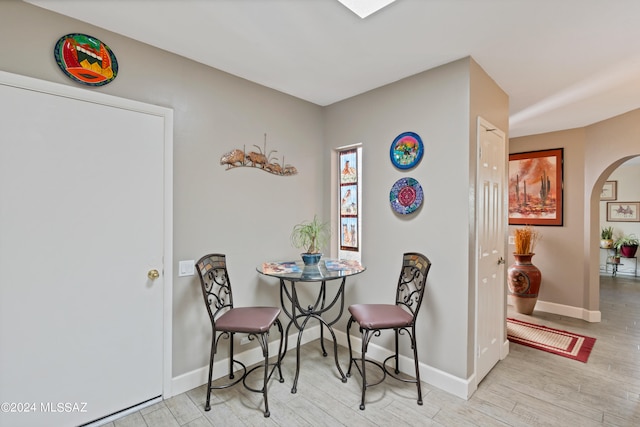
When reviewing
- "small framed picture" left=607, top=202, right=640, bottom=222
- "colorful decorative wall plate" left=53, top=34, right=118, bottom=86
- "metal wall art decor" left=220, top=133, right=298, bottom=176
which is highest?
"colorful decorative wall plate" left=53, top=34, right=118, bottom=86

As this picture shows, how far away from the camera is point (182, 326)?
91.3 inches

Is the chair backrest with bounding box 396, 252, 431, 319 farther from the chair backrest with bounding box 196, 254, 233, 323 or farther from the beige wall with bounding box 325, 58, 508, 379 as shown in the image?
the chair backrest with bounding box 196, 254, 233, 323

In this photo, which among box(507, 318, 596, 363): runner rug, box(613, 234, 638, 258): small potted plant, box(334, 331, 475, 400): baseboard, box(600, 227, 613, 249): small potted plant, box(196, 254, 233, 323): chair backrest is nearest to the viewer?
box(334, 331, 475, 400): baseboard

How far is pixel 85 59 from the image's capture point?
6.17 feet

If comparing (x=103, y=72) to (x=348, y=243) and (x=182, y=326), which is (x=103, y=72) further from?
(x=348, y=243)

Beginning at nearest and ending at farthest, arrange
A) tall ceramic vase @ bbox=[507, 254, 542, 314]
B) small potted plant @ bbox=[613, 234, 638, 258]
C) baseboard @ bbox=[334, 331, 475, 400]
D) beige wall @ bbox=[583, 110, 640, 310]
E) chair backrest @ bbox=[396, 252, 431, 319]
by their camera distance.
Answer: baseboard @ bbox=[334, 331, 475, 400]
chair backrest @ bbox=[396, 252, 431, 319]
beige wall @ bbox=[583, 110, 640, 310]
tall ceramic vase @ bbox=[507, 254, 542, 314]
small potted plant @ bbox=[613, 234, 638, 258]

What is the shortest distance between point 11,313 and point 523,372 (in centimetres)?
380

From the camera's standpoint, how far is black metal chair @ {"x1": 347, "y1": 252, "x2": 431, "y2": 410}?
2145 millimetres

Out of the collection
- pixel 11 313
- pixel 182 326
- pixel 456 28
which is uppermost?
pixel 456 28

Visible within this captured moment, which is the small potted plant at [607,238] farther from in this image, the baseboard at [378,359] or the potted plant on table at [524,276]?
the baseboard at [378,359]

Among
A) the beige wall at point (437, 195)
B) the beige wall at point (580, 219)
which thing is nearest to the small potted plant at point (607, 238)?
the beige wall at point (580, 219)

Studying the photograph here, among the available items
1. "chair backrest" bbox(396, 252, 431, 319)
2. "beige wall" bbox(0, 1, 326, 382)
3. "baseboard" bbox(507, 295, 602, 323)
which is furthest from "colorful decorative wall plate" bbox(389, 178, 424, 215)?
"baseboard" bbox(507, 295, 602, 323)

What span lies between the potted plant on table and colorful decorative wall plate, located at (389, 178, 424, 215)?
101 inches

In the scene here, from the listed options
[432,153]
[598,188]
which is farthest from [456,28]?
[598,188]
